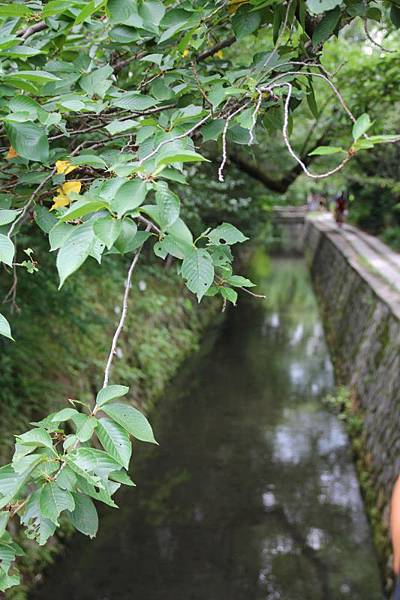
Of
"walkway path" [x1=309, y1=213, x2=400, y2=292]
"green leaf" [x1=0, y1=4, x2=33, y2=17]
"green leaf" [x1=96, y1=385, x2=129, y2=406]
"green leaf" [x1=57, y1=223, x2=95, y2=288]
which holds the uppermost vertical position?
"green leaf" [x1=0, y1=4, x2=33, y2=17]

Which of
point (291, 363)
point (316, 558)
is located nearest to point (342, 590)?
point (316, 558)

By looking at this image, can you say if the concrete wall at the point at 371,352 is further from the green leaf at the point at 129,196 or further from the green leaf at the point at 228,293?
the green leaf at the point at 129,196

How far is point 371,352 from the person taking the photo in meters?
8.88

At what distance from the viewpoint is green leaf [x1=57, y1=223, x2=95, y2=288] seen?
134cm

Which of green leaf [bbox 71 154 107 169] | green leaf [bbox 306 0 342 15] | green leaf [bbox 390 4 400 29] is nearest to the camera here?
A: green leaf [bbox 71 154 107 169]

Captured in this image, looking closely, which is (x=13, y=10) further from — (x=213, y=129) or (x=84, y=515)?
(x=84, y=515)

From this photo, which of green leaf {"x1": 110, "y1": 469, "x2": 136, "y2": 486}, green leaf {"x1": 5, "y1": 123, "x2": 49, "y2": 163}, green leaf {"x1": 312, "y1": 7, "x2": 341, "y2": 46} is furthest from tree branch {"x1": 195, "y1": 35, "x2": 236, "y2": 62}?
green leaf {"x1": 110, "y1": 469, "x2": 136, "y2": 486}

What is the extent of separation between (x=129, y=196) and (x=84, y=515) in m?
0.78

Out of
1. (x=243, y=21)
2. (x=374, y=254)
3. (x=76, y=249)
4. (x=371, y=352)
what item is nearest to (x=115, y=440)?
(x=76, y=249)

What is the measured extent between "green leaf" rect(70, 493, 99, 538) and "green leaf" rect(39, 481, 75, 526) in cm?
11

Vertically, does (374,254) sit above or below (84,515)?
below

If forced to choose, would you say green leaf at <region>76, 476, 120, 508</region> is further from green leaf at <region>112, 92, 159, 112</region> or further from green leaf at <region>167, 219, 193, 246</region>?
green leaf at <region>112, 92, 159, 112</region>

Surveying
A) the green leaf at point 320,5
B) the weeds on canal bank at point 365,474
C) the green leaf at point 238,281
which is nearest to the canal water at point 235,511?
the weeds on canal bank at point 365,474

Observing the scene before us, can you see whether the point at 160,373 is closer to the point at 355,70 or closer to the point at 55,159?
the point at 355,70
